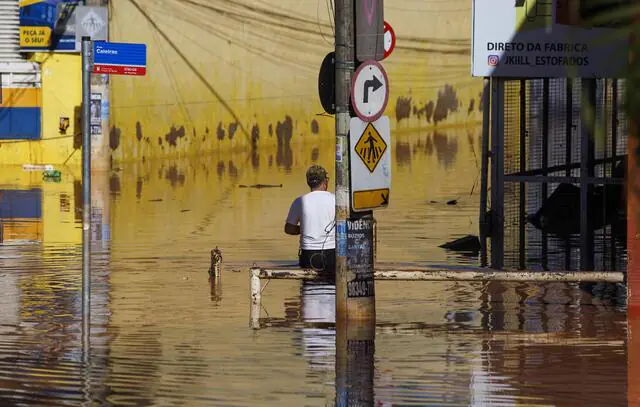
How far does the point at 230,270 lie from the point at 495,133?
3213mm

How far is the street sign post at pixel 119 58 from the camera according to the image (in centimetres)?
1187

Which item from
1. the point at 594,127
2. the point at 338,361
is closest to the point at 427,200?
the point at 338,361

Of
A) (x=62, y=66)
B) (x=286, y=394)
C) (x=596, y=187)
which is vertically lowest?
(x=286, y=394)

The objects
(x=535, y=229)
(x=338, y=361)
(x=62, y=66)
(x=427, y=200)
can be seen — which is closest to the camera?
(x=338, y=361)

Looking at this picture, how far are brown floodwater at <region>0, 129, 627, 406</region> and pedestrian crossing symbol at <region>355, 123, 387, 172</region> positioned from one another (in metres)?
1.33

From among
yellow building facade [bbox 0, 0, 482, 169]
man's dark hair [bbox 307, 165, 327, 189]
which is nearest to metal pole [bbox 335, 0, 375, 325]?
man's dark hair [bbox 307, 165, 327, 189]

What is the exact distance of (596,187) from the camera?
20625 mm

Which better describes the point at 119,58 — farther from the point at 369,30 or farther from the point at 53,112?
the point at 53,112

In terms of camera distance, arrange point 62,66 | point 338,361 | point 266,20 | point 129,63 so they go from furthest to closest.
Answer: point 266,20
point 62,66
point 129,63
point 338,361

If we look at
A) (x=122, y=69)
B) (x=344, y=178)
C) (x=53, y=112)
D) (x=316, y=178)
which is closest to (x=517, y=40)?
(x=316, y=178)

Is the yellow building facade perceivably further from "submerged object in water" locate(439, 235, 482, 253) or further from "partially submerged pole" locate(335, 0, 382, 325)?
"partially submerged pole" locate(335, 0, 382, 325)

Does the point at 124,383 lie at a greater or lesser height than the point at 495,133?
lesser

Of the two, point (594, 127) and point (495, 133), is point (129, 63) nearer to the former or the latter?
point (495, 133)

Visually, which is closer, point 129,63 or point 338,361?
point 338,361
